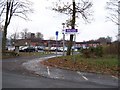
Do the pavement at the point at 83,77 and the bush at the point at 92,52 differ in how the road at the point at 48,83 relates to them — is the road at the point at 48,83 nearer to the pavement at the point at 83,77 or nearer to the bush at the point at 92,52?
the pavement at the point at 83,77

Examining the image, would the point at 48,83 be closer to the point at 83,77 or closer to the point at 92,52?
the point at 83,77

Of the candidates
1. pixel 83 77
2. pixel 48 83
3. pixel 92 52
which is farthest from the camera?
pixel 92 52

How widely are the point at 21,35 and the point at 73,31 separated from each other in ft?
360

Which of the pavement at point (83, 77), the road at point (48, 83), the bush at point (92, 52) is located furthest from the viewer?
the bush at point (92, 52)

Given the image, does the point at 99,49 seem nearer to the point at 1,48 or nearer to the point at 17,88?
the point at 1,48

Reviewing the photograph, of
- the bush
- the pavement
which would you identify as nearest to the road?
the pavement

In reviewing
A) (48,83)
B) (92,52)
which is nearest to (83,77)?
(48,83)

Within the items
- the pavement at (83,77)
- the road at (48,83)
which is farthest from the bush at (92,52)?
the road at (48,83)

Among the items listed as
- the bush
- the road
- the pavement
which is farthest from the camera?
the bush

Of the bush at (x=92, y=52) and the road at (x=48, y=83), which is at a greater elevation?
the bush at (x=92, y=52)

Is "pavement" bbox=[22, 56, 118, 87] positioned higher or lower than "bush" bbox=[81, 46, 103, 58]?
lower

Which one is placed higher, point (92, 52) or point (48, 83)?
point (92, 52)

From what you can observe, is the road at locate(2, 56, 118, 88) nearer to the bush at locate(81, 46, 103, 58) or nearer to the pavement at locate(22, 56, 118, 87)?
the pavement at locate(22, 56, 118, 87)

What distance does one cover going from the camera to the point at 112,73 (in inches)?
792
